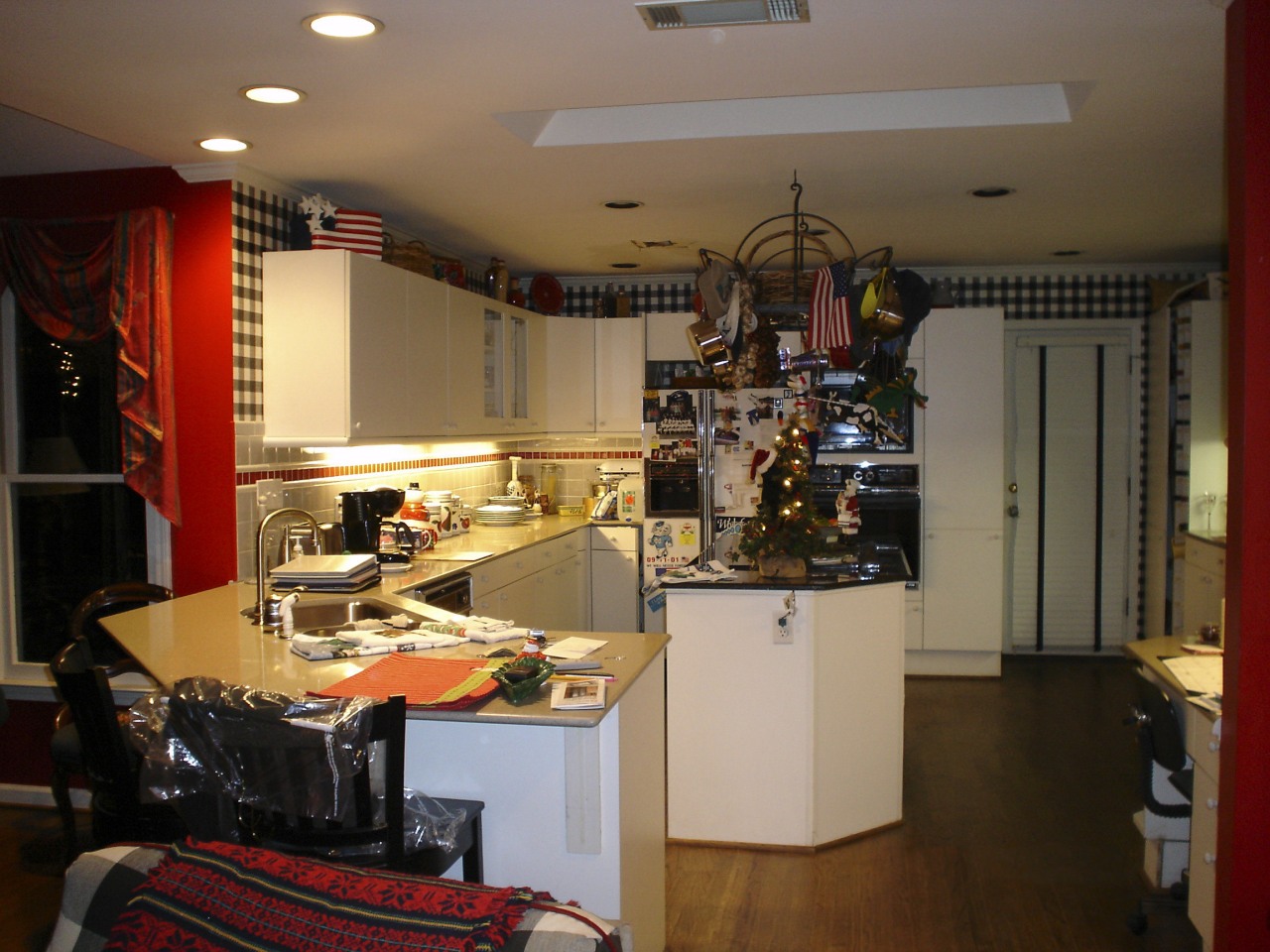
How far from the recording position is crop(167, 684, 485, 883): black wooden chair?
5.87ft

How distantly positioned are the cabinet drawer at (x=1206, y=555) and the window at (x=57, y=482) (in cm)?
489

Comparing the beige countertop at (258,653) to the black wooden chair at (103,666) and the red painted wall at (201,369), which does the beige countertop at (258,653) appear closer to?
the black wooden chair at (103,666)

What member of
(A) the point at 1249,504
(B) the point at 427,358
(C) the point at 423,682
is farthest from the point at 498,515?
(A) the point at 1249,504

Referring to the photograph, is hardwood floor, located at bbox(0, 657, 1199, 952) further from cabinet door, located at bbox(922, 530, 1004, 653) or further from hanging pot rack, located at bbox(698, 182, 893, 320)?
hanging pot rack, located at bbox(698, 182, 893, 320)

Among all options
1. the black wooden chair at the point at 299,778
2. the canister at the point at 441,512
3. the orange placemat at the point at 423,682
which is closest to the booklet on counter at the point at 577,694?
the orange placemat at the point at 423,682

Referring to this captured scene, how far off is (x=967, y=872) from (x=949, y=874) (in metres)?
0.07

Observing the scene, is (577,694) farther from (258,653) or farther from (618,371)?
(618,371)

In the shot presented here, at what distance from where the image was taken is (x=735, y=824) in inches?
142

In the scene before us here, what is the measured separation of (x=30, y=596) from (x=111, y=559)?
429 mm

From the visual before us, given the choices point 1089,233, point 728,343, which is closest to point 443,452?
point 728,343

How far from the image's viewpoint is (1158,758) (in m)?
2.82

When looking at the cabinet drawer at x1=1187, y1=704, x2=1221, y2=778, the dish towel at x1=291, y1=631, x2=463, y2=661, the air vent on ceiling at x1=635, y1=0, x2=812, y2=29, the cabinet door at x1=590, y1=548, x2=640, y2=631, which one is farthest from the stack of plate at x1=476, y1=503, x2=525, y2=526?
the cabinet drawer at x1=1187, y1=704, x2=1221, y2=778

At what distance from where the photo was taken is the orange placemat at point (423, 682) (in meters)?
A: 2.16

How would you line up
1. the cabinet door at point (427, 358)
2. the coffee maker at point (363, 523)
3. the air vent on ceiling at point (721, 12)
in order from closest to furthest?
the air vent on ceiling at point (721, 12)
the coffee maker at point (363, 523)
the cabinet door at point (427, 358)
